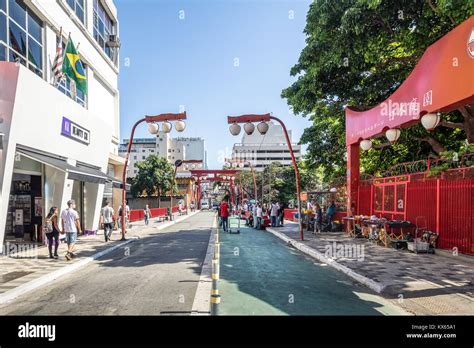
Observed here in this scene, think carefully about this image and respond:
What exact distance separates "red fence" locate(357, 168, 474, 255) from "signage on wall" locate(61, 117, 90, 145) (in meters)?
14.5

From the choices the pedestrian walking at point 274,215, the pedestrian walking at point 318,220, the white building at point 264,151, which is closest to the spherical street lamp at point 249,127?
the pedestrian walking at point 318,220

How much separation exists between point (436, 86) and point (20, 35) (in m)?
14.9

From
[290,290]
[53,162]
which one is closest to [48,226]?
[53,162]

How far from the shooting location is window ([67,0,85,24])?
18919 mm

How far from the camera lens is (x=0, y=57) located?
1264 cm

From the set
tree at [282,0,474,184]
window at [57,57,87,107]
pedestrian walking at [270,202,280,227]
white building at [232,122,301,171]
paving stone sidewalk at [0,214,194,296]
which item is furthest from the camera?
white building at [232,122,301,171]

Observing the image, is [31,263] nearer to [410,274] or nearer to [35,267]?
[35,267]

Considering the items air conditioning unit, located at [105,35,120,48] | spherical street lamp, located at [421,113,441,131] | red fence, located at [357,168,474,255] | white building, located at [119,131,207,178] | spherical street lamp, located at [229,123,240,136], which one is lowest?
red fence, located at [357,168,474,255]

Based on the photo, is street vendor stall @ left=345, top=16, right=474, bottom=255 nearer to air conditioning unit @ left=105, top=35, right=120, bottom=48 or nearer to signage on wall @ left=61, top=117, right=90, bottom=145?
signage on wall @ left=61, top=117, right=90, bottom=145

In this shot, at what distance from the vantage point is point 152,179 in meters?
58.0

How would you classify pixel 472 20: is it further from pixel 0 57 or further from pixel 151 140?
pixel 151 140

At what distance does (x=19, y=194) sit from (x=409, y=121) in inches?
619

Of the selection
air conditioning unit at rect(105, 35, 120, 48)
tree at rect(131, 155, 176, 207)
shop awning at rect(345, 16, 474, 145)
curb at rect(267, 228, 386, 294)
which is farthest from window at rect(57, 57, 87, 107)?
tree at rect(131, 155, 176, 207)

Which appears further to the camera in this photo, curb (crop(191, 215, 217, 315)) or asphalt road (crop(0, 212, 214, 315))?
asphalt road (crop(0, 212, 214, 315))
